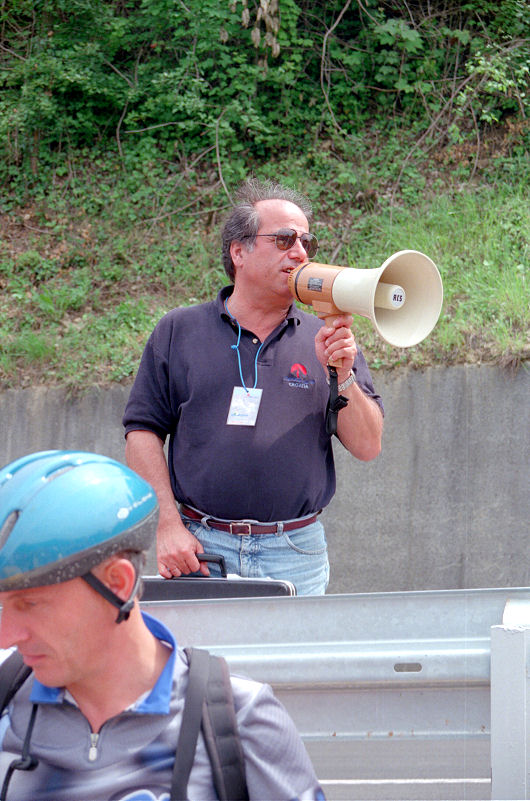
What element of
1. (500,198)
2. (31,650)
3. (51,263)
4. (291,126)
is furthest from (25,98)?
(31,650)

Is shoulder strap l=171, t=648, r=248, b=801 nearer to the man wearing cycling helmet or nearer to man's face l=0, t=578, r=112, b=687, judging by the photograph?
the man wearing cycling helmet

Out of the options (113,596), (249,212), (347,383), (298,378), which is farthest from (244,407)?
(113,596)

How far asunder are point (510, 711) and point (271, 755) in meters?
0.53

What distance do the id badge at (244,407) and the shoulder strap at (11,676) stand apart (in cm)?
165

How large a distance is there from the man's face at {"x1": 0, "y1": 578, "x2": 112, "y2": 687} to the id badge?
5.73 ft

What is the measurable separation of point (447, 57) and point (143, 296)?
408cm

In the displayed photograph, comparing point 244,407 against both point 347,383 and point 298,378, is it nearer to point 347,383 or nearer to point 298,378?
point 298,378

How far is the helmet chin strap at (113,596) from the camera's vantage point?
1.52 meters

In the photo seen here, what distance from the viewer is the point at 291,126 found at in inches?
372

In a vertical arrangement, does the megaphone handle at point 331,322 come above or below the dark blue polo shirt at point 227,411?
above

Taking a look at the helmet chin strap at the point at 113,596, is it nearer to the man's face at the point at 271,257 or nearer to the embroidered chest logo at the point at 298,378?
the embroidered chest logo at the point at 298,378

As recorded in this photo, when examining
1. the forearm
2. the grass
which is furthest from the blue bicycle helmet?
the grass

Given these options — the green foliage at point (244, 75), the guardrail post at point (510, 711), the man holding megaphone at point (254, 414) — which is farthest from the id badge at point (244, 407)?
the green foliage at point (244, 75)

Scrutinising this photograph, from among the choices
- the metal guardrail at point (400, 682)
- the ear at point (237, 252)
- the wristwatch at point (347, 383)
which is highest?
the ear at point (237, 252)
